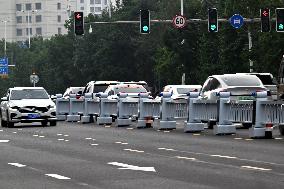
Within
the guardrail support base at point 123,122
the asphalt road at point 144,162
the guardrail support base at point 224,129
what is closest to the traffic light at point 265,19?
the guardrail support base at point 123,122

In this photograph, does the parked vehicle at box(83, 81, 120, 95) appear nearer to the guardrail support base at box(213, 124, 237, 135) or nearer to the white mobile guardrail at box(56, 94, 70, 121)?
the white mobile guardrail at box(56, 94, 70, 121)

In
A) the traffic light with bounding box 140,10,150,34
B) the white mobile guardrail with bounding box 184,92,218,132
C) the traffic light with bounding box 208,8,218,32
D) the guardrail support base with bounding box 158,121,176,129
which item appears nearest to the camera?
the white mobile guardrail with bounding box 184,92,218,132

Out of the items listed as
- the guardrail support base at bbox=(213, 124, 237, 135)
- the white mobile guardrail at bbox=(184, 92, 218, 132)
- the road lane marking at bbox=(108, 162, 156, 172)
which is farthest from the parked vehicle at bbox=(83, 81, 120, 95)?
the road lane marking at bbox=(108, 162, 156, 172)

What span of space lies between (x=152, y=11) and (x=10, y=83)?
63.2 metres

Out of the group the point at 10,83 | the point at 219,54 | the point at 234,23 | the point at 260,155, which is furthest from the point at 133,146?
the point at 10,83

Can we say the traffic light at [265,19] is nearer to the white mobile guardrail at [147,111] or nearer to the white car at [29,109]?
the white car at [29,109]

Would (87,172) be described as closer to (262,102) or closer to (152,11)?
(262,102)

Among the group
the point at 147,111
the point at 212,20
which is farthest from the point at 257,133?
the point at 212,20

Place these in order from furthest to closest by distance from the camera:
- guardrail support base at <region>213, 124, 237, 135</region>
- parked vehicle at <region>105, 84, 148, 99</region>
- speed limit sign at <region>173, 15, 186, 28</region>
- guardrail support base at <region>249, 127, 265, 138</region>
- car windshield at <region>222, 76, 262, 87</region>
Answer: speed limit sign at <region>173, 15, 186, 28</region>, parked vehicle at <region>105, 84, 148, 99</region>, car windshield at <region>222, 76, 262, 87</region>, guardrail support base at <region>213, 124, 237, 135</region>, guardrail support base at <region>249, 127, 265, 138</region>

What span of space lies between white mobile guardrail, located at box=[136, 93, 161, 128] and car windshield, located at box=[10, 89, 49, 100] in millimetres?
5855

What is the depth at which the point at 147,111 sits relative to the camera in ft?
118

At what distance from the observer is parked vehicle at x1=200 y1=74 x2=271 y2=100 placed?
3250cm

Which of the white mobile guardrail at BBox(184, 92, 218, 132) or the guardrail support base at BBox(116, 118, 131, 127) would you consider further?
the guardrail support base at BBox(116, 118, 131, 127)

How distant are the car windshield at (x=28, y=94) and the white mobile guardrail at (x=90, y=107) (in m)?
2.56
